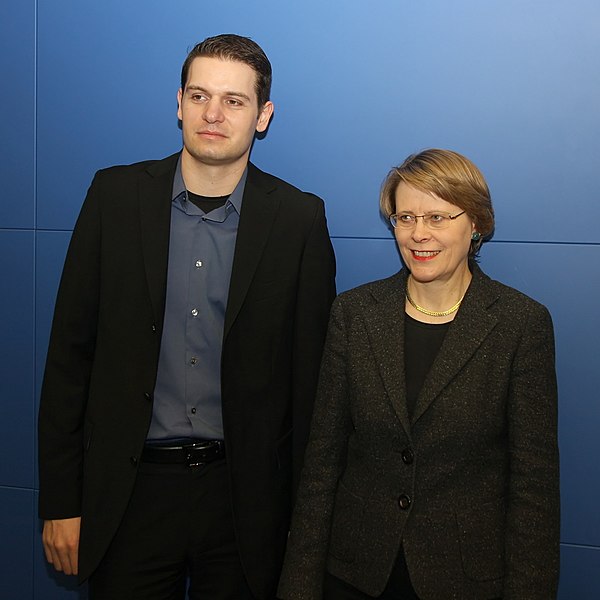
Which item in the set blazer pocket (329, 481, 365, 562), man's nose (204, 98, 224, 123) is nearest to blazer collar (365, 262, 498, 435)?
blazer pocket (329, 481, 365, 562)

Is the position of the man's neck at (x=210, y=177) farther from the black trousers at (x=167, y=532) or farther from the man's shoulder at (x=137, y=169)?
the black trousers at (x=167, y=532)

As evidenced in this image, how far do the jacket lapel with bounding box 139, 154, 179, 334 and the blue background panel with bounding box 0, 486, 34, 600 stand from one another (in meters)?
1.24

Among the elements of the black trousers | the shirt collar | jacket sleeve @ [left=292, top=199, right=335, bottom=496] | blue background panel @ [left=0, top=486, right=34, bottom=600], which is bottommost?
blue background panel @ [left=0, top=486, right=34, bottom=600]

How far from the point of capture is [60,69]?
8.27ft

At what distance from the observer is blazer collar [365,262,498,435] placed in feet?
5.87

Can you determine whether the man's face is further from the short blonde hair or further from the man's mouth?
the man's mouth

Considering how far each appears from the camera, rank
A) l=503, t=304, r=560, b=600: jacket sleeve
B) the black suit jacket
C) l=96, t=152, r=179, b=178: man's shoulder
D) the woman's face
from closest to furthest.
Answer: l=503, t=304, r=560, b=600: jacket sleeve → the woman's face → the black suit jacket → l=96, t=152, r=179, b=178: man's shoulder

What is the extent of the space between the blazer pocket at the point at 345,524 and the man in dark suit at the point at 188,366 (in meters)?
0.19

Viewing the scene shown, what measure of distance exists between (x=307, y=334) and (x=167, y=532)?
2.08 feet

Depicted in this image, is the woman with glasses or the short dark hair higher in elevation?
the short dark hair

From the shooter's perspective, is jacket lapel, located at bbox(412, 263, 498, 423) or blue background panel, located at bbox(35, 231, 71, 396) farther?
blue background panel, located at bbox(35, 231, 71, 396)

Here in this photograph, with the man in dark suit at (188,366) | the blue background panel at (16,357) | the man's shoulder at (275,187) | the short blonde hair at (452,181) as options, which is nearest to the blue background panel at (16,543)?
the blue background panel at (16,357)

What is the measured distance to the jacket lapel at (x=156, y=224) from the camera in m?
1.92

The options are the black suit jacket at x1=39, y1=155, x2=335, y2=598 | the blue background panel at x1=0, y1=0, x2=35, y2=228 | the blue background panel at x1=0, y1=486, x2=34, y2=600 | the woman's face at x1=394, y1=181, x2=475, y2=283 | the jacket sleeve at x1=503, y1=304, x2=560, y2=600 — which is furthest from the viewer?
the blue background panel at x1=0, y1=486, x2=34, y2=600
